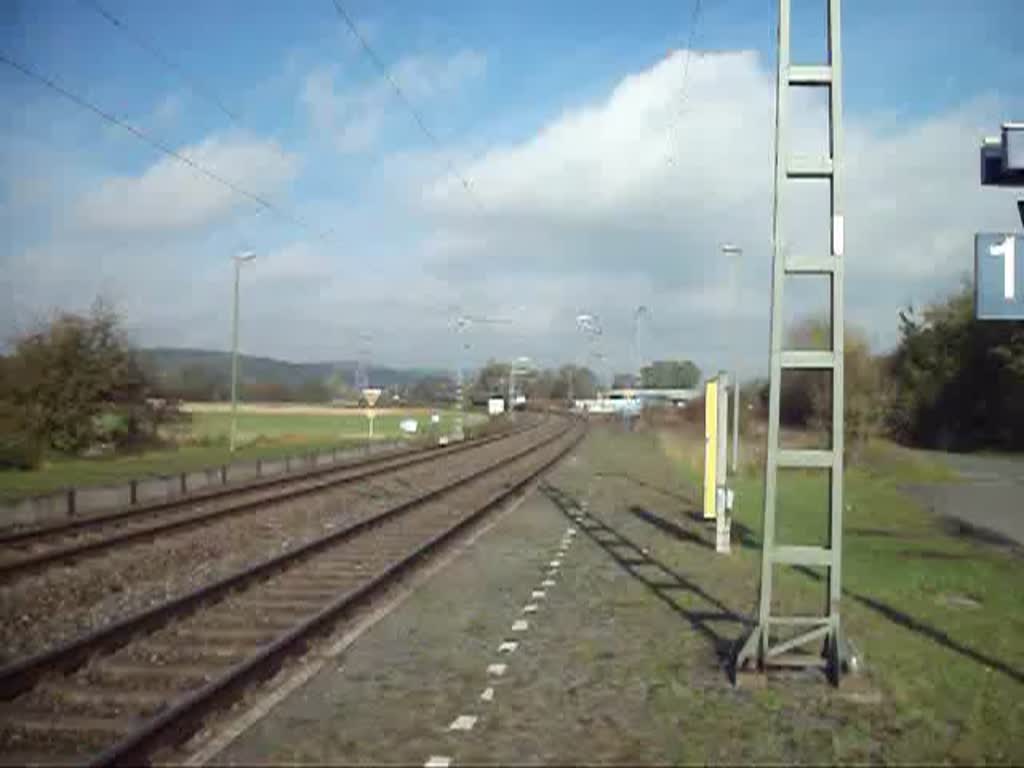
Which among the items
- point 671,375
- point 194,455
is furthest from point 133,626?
point 671,375

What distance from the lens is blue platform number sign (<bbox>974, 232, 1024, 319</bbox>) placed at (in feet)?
27.6

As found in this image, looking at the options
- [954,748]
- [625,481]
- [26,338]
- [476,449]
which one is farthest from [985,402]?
[954,748]

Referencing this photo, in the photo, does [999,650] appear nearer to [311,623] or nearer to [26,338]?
[311,623]

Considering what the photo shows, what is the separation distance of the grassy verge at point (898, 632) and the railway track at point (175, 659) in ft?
10.8

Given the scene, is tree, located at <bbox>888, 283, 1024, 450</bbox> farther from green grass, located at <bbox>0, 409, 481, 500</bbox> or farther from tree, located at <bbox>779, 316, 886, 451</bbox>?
green grass, located at <bbox>0, 409, 481, 500</bbox>

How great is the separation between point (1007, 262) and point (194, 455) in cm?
3780

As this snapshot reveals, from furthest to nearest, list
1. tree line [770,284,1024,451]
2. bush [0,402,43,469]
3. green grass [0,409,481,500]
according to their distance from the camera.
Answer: tree line [770,284,1024,451], bush [0,402,43,469], green grass [0,409,481,500]

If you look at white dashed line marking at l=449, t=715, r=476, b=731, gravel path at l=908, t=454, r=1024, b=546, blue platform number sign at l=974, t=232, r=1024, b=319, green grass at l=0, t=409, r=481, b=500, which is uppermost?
blue platform number sign at l=974, t=232, r=1024, b=319

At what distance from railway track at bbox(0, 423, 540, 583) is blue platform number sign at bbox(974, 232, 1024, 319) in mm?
10695

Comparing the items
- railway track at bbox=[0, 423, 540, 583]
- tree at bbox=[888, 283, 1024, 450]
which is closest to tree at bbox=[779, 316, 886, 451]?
tree at bbox=[888, 283, 1024, 450]

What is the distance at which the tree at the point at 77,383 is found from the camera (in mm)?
40125

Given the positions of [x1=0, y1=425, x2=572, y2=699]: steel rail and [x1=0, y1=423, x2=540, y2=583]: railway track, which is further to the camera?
[x1=0, y1=423, x2=540, y2=583]: railway track

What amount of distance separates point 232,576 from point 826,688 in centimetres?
687

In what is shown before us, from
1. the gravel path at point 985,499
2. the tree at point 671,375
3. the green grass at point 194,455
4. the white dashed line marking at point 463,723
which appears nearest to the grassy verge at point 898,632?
the gravel path at point 985,499
